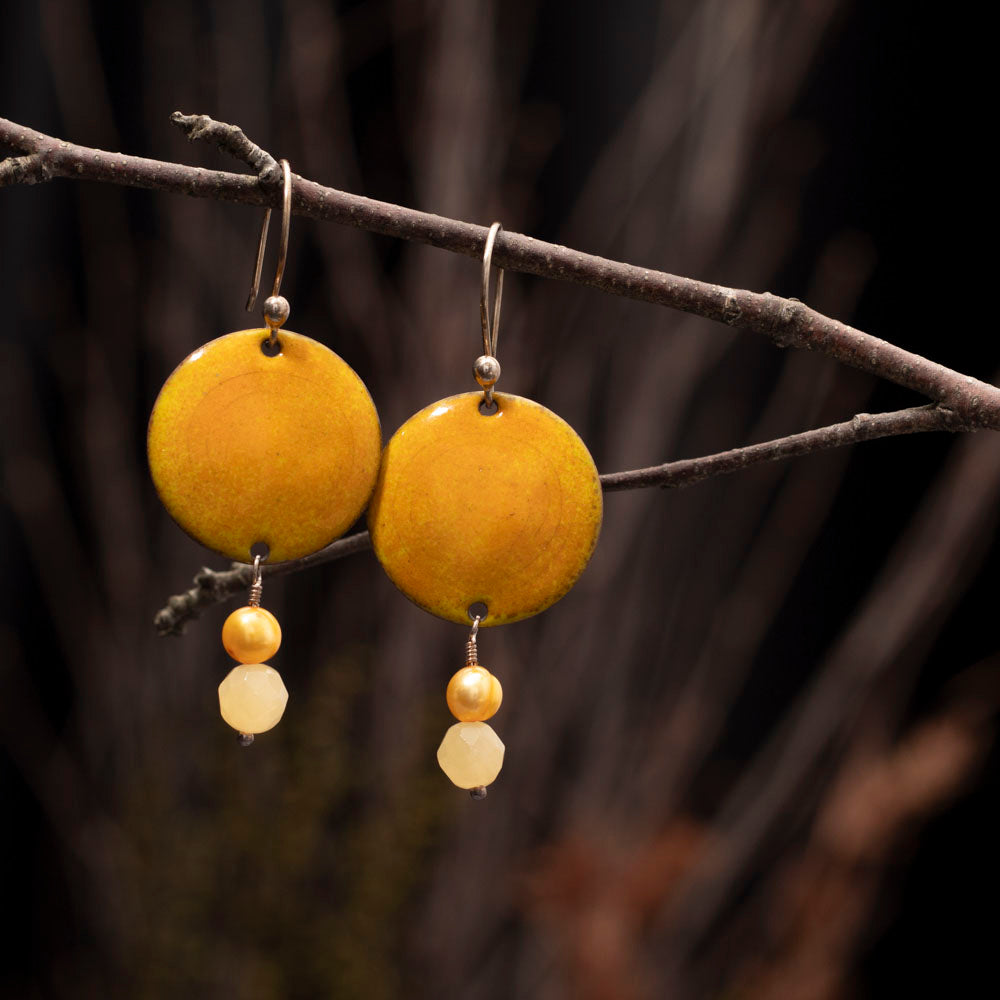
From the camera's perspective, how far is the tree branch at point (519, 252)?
363 mm

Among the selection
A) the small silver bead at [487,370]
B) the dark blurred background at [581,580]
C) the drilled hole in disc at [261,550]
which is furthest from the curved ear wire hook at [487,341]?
the dark blurred background at [581,580]

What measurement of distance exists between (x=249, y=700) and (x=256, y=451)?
95 mm

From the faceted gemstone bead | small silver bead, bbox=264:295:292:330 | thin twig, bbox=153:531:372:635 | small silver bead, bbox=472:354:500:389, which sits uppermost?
small silver bead, bbox=264:295:292:330

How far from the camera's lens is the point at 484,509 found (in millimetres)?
417

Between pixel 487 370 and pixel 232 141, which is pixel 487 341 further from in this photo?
pixel 232 141

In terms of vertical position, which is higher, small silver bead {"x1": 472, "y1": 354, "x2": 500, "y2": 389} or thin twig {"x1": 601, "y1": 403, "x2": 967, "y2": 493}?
small silver bead {"x1": 472, "y1": 354, "x2": 500, "y2": 389}

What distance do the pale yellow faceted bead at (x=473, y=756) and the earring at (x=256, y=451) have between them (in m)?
0.07

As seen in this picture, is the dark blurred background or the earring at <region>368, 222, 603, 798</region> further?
the dark blurred background

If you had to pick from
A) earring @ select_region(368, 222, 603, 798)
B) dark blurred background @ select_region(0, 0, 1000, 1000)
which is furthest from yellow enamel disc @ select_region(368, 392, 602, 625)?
dark blurred background @ select_region(0, 0, 1000, 1000)

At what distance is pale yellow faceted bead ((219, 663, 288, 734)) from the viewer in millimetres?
393

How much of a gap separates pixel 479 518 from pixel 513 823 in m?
0.79

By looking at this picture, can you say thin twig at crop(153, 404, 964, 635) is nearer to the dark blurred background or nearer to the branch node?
the branch node

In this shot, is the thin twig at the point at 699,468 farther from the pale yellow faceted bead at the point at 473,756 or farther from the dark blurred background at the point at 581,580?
the dark blurred background at the point at 581,580

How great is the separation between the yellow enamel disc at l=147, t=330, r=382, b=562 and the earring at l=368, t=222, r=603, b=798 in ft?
0.08
